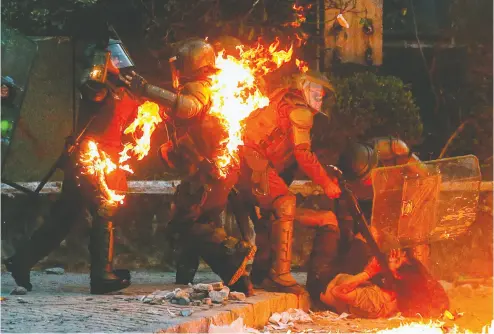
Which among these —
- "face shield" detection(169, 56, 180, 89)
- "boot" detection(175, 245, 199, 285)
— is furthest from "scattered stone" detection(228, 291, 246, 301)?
"face shield" detection(169, 56, 180, 89)

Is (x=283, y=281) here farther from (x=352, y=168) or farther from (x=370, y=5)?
(x=370, y=5)

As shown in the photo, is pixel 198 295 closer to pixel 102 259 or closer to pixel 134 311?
pixel 134 311

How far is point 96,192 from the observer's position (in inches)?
358

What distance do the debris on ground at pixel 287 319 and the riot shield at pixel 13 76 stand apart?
8.58 feet

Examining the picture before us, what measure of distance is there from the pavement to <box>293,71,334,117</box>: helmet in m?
1.71

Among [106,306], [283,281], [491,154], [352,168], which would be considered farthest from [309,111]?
[491,154]

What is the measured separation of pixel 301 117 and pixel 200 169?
988 mm

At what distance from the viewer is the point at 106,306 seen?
8320 millimetres

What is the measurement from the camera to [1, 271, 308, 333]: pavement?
742 centimetres

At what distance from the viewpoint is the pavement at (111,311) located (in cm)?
742

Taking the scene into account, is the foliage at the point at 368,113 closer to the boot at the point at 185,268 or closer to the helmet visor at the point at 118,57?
the boot at the point at 185,268

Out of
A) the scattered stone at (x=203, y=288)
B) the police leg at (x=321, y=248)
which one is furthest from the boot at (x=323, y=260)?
the scattered stone at (x=203, y=288)

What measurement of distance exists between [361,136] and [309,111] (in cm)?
267

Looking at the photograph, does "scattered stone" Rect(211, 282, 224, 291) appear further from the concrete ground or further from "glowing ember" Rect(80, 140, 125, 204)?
"glowing ember" Rect(80, 140, 125, 204)
